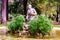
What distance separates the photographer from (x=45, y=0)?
940 inches

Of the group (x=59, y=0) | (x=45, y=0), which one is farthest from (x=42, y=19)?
(x=59, y=0)

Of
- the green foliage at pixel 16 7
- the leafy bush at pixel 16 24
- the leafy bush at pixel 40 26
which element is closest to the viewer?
the leafy bush at pixel 40 26

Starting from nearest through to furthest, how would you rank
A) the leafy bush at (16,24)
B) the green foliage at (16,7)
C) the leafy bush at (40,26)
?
1. the leafy bush at (40,26)
2. the leafy bush at (16,24)
3. the green foliage at (16,7)

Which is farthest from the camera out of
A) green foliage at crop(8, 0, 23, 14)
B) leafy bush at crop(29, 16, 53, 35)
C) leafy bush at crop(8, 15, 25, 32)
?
green foliage at crop(8, 0, 23, 14)

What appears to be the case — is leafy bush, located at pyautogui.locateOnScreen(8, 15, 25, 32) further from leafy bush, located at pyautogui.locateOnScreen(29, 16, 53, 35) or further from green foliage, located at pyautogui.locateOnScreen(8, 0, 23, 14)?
green foliage, located at pyautogui.locateOnScreen(8, 0, 23, 14)

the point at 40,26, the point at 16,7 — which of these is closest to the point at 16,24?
the point at 40,26

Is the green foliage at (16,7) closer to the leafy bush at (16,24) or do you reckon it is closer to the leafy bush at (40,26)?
the leafy bush at (16,24)

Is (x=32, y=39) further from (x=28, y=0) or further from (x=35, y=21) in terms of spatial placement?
(x=28, y=0)

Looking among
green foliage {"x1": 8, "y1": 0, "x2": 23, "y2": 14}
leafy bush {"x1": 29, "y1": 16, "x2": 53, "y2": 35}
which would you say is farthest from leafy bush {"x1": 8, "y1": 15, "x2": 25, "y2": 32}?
green foliage {"x1": 8, "y1": 0, "x2": 23, "y2": 14}

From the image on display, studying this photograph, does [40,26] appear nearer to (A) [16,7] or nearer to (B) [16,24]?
(B) [16,24]

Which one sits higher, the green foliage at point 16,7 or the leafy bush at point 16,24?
the green foliage at point 16,7

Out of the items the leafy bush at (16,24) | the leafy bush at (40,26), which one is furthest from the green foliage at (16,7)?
the leafy bush at (40,26)

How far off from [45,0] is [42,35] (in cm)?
1118

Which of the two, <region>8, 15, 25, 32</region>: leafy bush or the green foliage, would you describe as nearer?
<region>8, 15, 25, 32</region>: leafy bush
